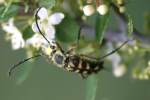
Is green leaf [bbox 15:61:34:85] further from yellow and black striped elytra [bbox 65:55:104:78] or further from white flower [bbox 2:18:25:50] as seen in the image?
yellow and black striped elytra [bbox 65:55:104:78]

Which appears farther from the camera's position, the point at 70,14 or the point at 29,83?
the point at 29,83

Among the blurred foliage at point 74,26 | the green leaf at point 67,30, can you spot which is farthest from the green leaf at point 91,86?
the green leaf at point 67,30

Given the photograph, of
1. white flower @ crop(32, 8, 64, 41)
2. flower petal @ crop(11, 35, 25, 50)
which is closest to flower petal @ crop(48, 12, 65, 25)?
white flower @ crop(32, 8, 64, 41)

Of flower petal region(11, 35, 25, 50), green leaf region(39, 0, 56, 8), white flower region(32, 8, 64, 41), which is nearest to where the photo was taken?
green leaf region(39, 0, 56, 8)

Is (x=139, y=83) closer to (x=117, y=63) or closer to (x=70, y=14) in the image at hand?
(x=117, y=63)

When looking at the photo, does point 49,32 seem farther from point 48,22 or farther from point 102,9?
point 102,9

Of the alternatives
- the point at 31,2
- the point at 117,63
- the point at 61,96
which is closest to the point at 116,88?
the point at 61,96
